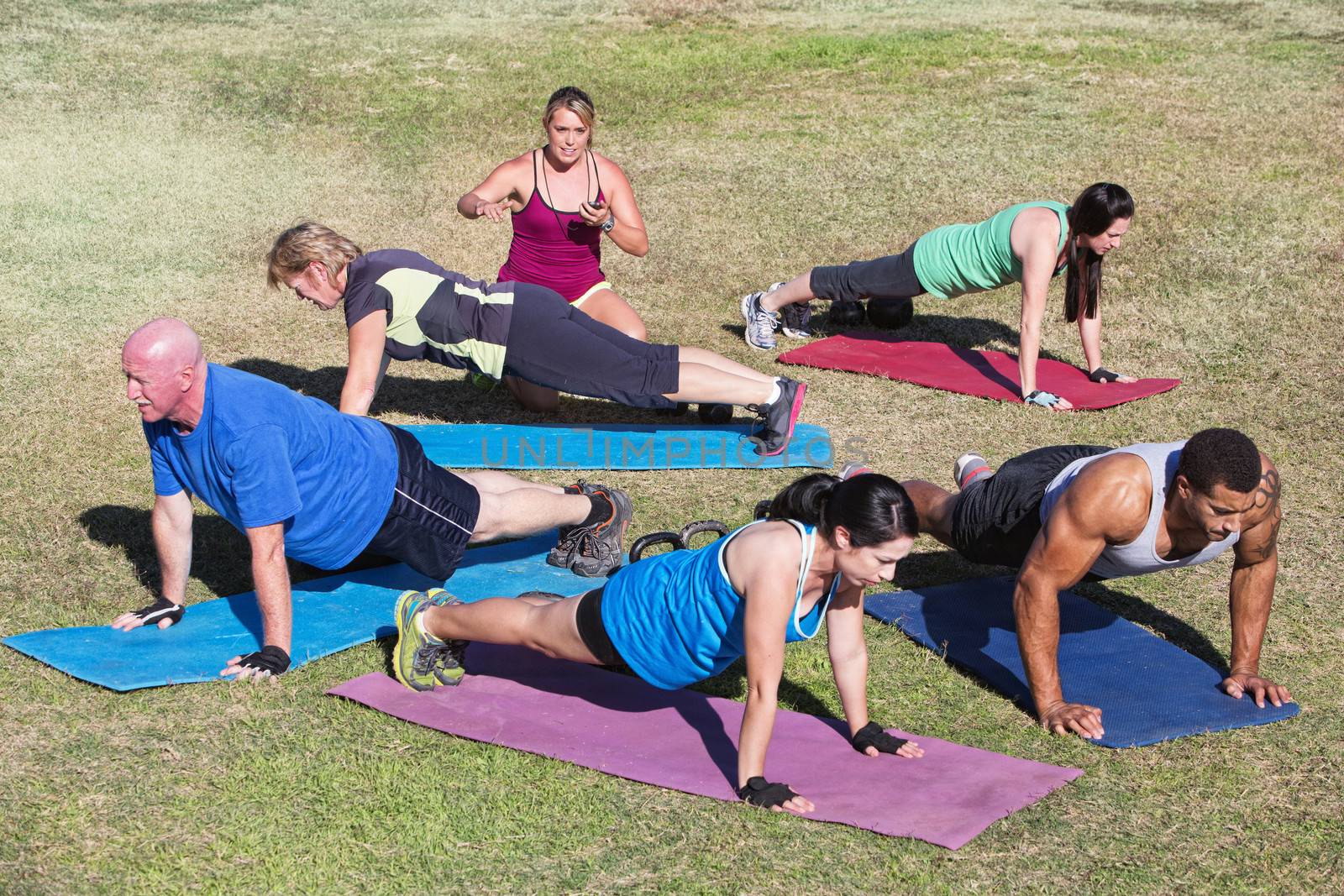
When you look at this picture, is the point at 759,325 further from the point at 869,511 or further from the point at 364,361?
the point at 869,511

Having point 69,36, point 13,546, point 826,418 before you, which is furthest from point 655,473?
point 69,36

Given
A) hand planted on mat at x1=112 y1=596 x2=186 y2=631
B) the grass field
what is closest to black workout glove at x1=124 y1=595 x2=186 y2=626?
hand planted on mat at x1=112 y1=596 x2=186 y2=631

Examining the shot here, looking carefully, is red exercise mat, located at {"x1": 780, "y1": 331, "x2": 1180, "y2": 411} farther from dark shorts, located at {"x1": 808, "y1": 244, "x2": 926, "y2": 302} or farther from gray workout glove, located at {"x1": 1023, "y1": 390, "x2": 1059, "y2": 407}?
dark shorts, located at {"x1": 808, "y1": 244, "x2": 926, "y2": 302}

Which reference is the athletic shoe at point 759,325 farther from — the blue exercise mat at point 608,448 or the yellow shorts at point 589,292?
the blue exercise mat at point 608,448

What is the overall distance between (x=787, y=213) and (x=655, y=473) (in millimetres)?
5580

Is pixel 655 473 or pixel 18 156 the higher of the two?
pixel 18 156

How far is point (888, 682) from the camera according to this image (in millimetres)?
5094

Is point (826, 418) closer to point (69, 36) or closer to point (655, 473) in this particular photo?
point (655, 473)

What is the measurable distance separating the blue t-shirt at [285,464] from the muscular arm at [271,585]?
61mm

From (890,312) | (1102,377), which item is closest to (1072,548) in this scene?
(1102,377)

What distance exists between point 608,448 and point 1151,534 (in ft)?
11.3

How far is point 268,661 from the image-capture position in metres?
4.81

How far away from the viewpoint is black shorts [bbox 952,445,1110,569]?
5.28 metres

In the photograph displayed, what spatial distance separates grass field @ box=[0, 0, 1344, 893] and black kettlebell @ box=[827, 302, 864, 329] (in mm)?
696
